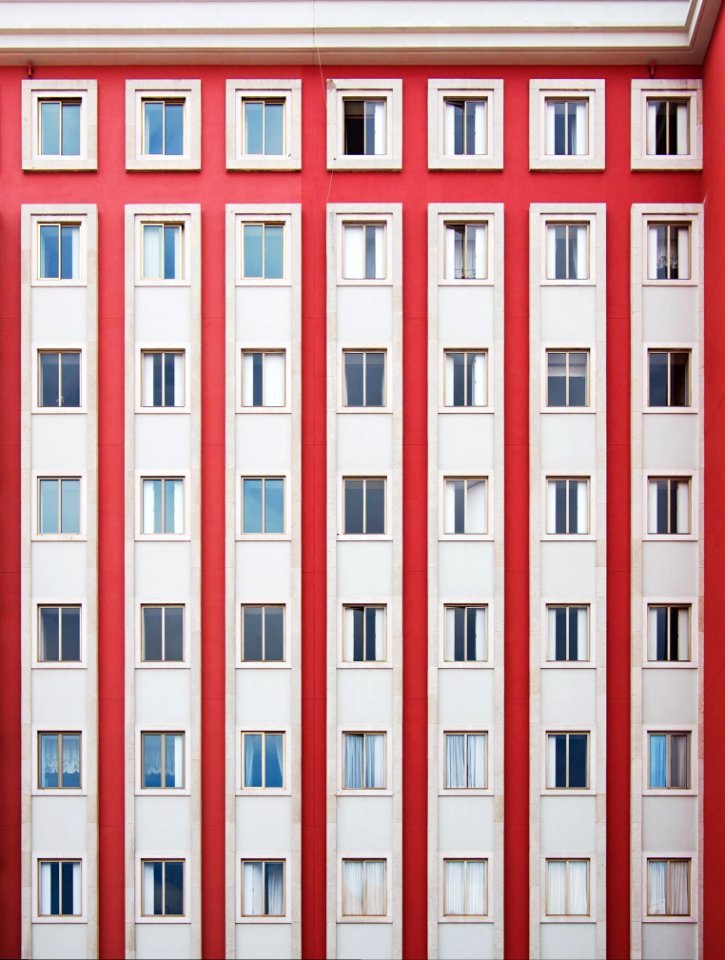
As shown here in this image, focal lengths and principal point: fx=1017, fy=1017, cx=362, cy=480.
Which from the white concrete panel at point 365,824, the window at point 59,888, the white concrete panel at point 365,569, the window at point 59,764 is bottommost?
the window at point 59,888

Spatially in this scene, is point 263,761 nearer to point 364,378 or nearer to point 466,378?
point 364,378

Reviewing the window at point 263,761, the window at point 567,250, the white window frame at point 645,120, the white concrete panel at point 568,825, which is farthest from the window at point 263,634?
the white window frame at point 645,120

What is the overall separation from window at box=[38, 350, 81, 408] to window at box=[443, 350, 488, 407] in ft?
27.9

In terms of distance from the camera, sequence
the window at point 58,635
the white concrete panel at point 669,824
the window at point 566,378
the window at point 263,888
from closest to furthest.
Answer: the white concrete panel at point 669,824
the window at point 263,888
the window at point 58,635
the window at point 566,378

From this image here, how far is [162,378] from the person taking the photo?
23344mm

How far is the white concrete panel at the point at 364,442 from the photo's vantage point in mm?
23203

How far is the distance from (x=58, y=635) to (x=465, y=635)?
9275mm

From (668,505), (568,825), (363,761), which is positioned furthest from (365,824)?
(668,505)

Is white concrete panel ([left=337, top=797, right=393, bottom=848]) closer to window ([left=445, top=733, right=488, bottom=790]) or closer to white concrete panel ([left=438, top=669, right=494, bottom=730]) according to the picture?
window ([left=445, top=733, right=488, bottom=790])

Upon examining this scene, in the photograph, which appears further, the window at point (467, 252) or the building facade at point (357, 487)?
the window at point (467, 252)

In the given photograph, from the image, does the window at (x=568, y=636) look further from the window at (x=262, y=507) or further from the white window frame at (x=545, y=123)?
the white window frame at (x=545, y=123)

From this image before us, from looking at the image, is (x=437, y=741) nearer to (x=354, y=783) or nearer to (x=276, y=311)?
(x=354, y=783)

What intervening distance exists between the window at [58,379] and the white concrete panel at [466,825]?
12.5m

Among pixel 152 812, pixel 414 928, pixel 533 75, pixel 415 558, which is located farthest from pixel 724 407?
pixel 152 812
